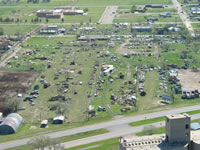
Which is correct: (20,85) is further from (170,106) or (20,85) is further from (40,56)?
(170,106)

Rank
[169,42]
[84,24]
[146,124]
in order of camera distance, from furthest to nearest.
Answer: [84,24], [169,42], [146,124]

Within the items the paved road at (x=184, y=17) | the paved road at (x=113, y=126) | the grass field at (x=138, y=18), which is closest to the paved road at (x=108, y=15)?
the grass field at (x=138, y=18)

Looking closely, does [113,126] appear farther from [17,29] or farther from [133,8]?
[133,8]

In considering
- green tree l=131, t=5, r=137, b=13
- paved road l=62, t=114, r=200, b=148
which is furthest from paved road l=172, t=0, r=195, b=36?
paved road l=62, t=114, r=200, b=148

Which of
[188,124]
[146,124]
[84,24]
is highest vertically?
[84,24]

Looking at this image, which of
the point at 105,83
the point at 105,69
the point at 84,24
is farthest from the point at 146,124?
the point at 84,24

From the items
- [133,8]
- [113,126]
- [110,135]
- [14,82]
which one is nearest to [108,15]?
Answer: [133,8]

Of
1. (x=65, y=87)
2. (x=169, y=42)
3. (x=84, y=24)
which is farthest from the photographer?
(x=84, y=24)

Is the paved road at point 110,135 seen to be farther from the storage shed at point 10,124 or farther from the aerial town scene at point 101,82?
the storage shed at point 10,124

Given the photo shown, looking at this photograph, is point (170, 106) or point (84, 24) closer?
point (170, 106)
